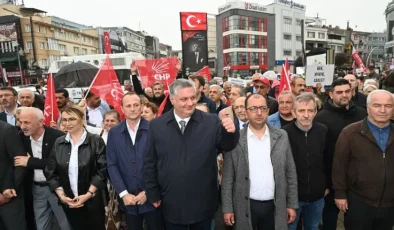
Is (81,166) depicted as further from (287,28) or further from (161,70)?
(287,28)

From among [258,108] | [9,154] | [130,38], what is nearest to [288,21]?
[130,38]

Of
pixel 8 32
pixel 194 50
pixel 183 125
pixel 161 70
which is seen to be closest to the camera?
pixel 183 125

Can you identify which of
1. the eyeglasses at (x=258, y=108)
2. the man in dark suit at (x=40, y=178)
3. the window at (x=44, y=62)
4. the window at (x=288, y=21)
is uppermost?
the window at (x=288, y=21)

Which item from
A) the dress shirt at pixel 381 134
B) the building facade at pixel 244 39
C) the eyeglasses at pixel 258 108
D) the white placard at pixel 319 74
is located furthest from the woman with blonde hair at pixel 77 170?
the building facade at pixel 244 39

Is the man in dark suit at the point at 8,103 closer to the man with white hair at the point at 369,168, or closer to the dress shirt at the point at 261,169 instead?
the dress shirt at the point at 261,169

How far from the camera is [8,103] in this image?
539 centimetres

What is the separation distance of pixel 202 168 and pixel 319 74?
226 inches

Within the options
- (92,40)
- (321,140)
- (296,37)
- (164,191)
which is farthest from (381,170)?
(92,40)

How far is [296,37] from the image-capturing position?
62500 millimetres

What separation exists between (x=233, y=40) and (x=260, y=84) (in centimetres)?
5157

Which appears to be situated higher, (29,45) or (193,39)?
(29,45)

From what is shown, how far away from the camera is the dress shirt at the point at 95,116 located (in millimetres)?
5648

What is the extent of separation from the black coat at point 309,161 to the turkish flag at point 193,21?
10.8 metres

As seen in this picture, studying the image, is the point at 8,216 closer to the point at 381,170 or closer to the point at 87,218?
the point at 87,218
